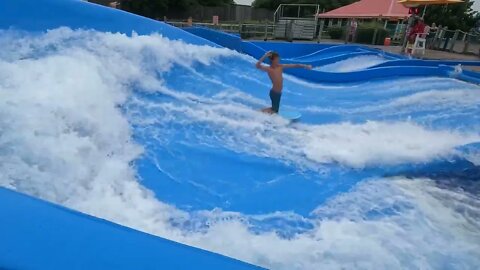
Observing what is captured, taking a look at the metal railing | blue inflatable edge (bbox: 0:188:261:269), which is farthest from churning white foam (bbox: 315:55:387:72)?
blue inflatable edge (bbox: 0:188:261:269)

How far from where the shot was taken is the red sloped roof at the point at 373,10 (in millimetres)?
17786

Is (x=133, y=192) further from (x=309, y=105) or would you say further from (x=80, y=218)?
(x=309, y=105)

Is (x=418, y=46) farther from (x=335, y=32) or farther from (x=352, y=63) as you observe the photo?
(x=335, y=32)

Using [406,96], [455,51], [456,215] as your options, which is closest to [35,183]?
[456,215]

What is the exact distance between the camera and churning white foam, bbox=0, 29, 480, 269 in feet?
7.66

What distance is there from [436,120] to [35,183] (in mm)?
4808

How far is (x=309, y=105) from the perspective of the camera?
6.21 meters

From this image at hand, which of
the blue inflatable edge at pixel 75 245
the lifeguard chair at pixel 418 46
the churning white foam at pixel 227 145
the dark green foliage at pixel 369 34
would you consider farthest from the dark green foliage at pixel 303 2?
the blue inflatable edge at pixel 75 245

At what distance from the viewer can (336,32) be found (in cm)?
1703

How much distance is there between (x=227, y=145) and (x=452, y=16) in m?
23.4

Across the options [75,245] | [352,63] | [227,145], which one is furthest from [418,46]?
[75,245]

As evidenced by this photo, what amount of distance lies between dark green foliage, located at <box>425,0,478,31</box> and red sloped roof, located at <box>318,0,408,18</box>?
507 cm

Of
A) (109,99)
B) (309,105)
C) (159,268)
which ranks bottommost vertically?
(309,105)

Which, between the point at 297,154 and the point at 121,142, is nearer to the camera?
the point at 121,142
